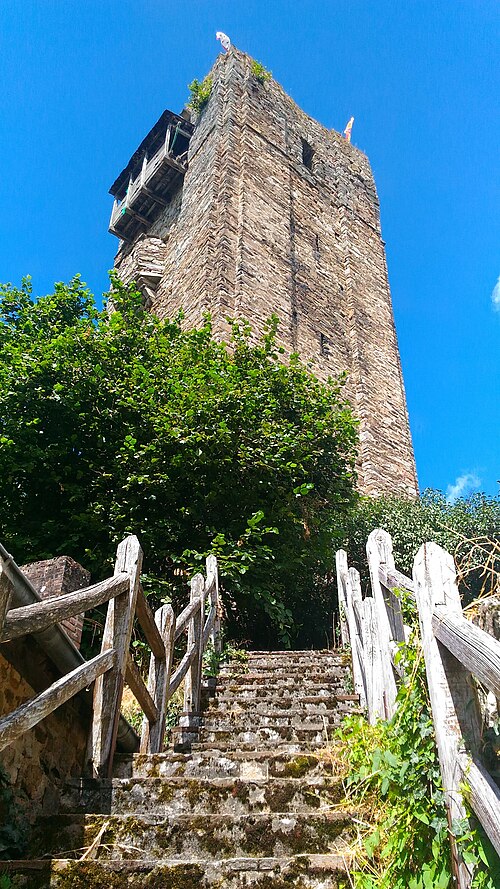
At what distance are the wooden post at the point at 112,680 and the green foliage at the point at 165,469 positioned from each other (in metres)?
4.07

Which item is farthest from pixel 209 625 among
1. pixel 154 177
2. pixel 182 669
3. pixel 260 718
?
pixel 154 177

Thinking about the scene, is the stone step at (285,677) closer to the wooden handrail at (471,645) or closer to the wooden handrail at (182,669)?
the wooden handrail at (182,669)

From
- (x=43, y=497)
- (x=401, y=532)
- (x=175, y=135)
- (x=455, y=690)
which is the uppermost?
(x=175, y=135)

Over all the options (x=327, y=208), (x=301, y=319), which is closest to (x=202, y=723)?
(x=301, y=319)

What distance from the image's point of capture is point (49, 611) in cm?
252

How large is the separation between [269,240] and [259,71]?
6711 mm

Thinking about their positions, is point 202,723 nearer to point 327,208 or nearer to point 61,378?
point 61,378

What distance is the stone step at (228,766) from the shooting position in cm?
345

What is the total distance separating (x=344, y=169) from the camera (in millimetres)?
23141

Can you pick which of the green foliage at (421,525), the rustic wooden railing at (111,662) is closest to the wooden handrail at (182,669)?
the rustic wooden railing at (111,662)

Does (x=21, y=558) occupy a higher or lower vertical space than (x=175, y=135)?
lower

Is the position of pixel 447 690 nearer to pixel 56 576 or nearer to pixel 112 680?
pixel 112 680

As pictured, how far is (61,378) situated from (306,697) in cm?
524

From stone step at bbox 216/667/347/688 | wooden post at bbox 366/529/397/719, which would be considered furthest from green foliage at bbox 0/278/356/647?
wooden post at bbox 366/529/397/719
